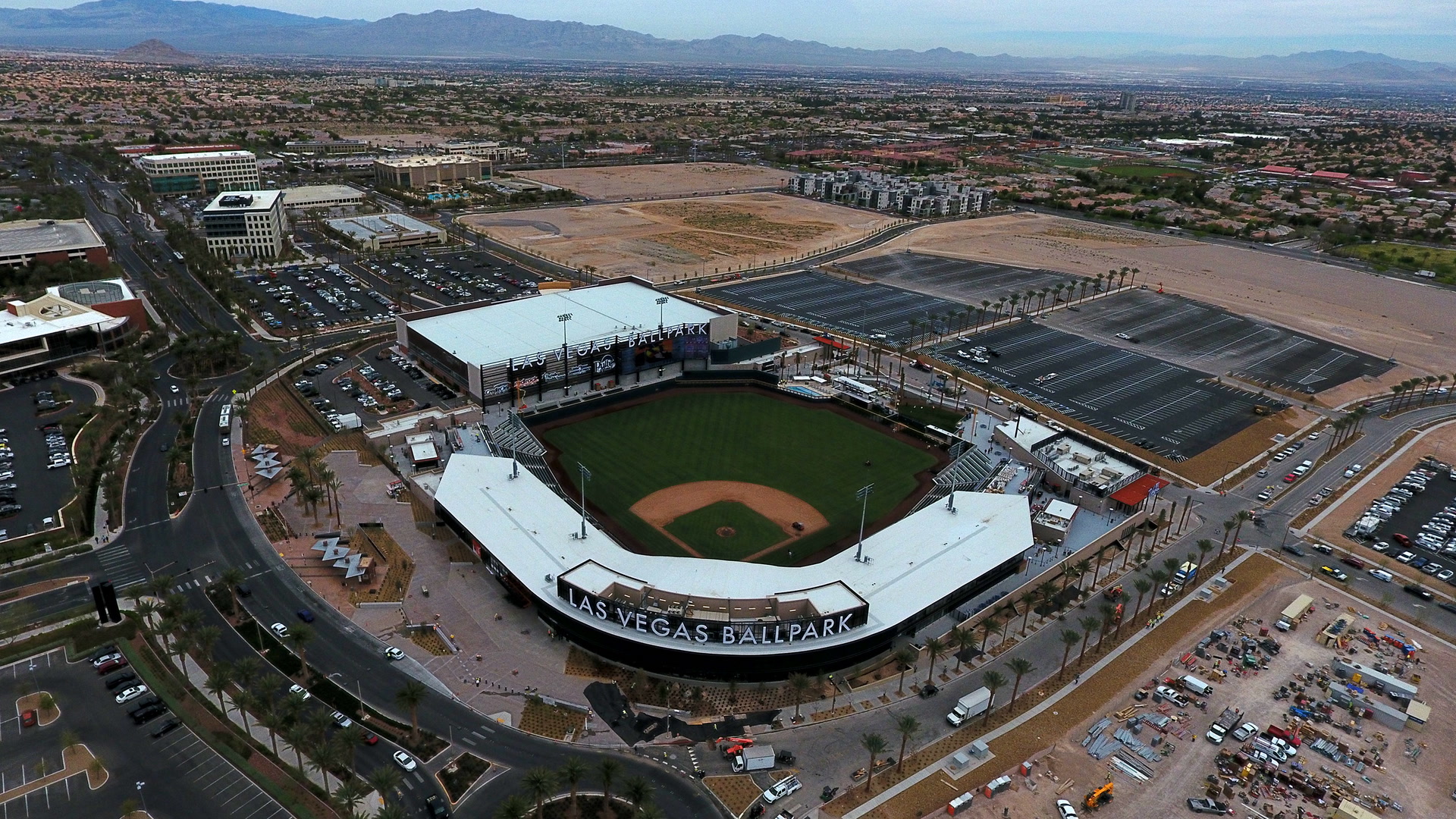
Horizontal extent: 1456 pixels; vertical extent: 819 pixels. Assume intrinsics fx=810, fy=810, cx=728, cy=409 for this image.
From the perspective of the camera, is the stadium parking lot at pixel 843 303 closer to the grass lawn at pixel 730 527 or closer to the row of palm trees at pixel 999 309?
the row of palm trees at pixel 999 309

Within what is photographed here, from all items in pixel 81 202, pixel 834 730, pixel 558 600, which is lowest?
pixel 834 730

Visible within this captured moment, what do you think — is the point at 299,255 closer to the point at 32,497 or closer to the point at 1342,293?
the point at 32,497

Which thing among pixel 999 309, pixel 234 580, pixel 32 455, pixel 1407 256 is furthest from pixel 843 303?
pixel 1407 256

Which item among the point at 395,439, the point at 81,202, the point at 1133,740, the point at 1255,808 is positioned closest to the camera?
the point at 1255,808

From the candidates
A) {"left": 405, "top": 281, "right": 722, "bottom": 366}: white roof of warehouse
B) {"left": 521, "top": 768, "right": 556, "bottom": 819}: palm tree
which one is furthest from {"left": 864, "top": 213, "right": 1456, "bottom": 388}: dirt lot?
{"left": 521, "top": 768, "right": 556, "bottom": 819}: palm tree

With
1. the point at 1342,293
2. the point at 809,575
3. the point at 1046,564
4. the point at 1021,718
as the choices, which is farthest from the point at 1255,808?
the point at 1342,293

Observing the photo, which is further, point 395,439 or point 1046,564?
point 395,439
